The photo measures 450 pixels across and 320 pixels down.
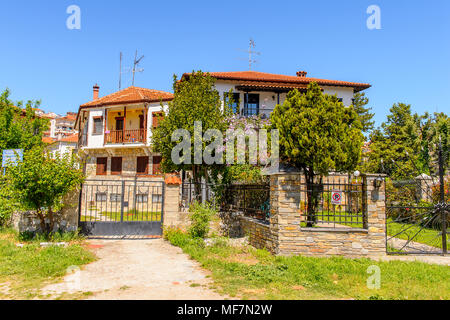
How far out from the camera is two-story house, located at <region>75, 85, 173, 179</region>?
22141 mm

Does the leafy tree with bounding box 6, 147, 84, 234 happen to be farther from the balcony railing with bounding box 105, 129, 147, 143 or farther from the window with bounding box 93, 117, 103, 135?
the window with bounding box 93, 117, 103, 135

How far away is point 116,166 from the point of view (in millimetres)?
23156

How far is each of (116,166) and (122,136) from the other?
2.32m

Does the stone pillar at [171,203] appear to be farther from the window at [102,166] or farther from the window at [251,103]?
the window at [102,166]

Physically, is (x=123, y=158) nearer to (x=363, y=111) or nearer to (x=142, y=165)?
(x=142, y=165)

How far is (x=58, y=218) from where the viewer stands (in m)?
9.70

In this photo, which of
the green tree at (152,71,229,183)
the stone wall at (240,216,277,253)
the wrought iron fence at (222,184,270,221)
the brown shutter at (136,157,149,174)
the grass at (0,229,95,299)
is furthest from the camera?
the brown shutter at (136,157,149,174)

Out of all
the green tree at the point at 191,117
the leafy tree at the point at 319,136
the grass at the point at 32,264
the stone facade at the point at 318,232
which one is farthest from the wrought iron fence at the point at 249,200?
the grass at the point at 32,264

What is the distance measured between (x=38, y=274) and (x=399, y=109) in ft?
98.2

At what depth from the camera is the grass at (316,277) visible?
5012mm

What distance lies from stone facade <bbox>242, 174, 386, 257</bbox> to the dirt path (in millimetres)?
2267

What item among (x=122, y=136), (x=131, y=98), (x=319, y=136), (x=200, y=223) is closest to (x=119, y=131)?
(x=122, y=136)

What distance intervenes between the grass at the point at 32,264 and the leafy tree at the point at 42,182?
3.19ft

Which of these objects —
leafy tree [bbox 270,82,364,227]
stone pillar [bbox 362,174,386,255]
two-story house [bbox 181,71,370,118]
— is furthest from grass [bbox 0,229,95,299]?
two-story house [bbox 181,71,370,118]
